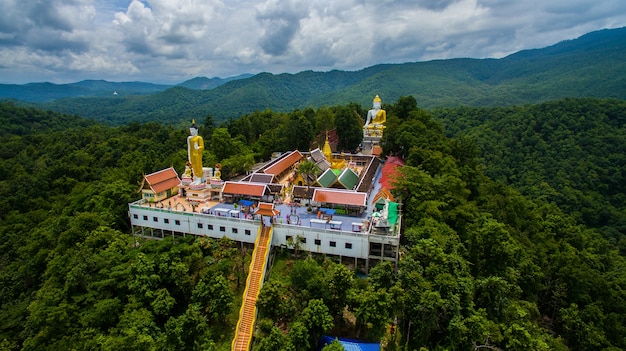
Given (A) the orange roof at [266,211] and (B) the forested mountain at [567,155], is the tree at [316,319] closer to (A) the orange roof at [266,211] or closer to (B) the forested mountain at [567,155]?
(A) the orange roof at [266,211]

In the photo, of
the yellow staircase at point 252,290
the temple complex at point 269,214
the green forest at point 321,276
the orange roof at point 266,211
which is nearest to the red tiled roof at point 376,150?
the green forest at point 321,276

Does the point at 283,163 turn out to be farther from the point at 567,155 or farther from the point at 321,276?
the point at 567,155

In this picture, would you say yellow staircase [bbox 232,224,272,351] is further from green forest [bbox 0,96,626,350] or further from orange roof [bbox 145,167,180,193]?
orange roof [bbox 145,167,180,193]

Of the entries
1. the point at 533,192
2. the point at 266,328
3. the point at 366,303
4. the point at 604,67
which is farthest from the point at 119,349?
the point at 604,67

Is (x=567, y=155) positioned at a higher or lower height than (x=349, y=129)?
lower

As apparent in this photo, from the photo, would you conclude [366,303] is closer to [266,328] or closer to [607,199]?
[266,328]

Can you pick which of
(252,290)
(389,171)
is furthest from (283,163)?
(252,290)

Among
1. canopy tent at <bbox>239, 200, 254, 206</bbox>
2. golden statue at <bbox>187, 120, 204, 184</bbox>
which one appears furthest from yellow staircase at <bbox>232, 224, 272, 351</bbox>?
golden statue at <bbox>187, 120, 204, 184</bbox>
